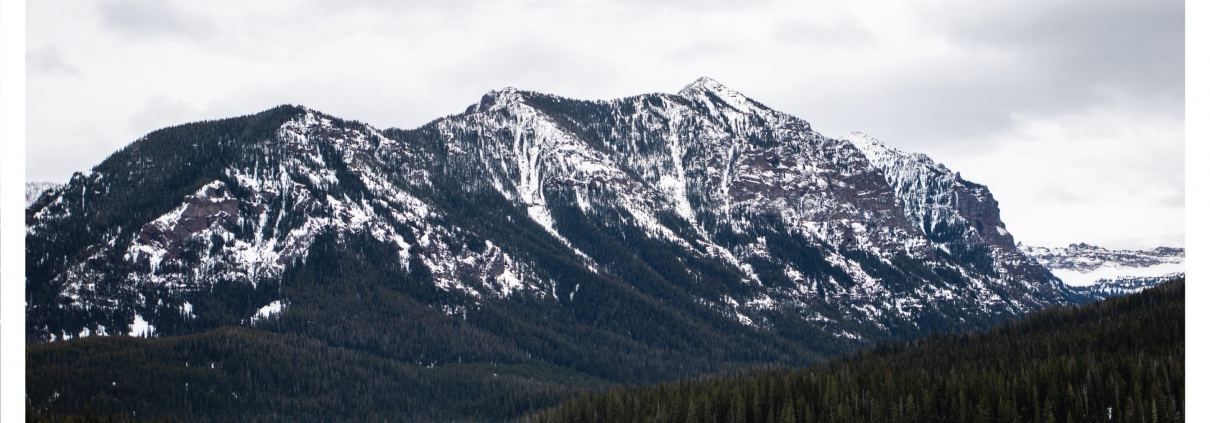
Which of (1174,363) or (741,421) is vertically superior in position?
(1174,363)

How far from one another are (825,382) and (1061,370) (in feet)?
133

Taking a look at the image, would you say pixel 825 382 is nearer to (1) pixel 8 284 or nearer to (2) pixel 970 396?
(2) pixel 970 396

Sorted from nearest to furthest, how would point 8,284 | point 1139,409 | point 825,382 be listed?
point 8,284 < point 1139,409 < point 825,382

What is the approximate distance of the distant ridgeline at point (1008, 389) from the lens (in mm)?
149500

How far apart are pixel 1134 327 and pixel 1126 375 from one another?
32.9m

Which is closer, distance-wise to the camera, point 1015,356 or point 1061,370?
point 1061,370

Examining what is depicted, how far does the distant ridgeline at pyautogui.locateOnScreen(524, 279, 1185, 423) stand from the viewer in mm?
149500

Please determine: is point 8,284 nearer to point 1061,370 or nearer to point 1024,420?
point 1024,420

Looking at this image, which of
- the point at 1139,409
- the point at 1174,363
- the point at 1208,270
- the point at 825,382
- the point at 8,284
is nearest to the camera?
the point at 1208,270

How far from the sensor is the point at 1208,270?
88.5 metres

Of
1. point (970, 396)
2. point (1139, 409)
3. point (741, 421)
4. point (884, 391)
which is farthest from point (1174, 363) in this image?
point (741, 421)

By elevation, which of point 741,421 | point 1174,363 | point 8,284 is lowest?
point 741,421

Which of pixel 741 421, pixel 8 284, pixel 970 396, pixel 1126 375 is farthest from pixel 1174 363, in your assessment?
pixel 8 284

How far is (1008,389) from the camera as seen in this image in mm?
158375
